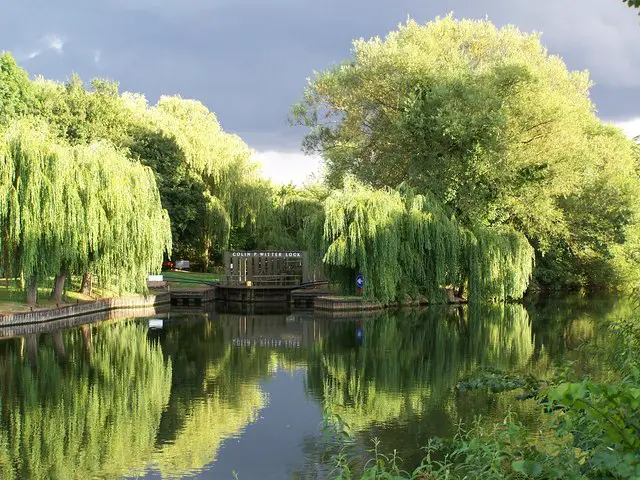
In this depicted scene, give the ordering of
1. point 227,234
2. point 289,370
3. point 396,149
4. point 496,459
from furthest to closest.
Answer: point 227,234, point 396,149, point 289,370, point 496,459

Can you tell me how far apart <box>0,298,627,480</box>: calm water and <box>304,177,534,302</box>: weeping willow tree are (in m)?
3.83

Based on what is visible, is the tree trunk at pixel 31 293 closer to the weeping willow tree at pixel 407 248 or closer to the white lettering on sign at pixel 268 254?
the weeping willow tree at pixel 407 248

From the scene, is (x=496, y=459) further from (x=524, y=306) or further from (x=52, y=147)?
(x=524, y=306)

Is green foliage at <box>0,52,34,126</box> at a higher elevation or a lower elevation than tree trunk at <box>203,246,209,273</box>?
higher

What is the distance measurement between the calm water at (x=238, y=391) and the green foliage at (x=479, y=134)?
25.7 feet

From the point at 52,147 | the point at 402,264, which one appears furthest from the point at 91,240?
the point at 402,264

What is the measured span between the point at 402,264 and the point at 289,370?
12.9 metres

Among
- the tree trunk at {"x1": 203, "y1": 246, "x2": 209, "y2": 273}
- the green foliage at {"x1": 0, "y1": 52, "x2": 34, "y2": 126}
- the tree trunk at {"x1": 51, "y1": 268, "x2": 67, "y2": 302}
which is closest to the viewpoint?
the tree trunk at {"x1": 51, "y1": 268, "x2": 67, "y2": 302}

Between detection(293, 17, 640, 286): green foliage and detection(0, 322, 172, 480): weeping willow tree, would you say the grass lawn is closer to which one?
detection(0, 322, 172, 480): weeping willow tree

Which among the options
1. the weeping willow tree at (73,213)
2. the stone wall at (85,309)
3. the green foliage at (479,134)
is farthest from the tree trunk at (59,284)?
the green foliage at (479,134)

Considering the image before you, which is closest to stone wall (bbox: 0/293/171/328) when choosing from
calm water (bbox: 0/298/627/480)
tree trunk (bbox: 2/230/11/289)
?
tree trunk (bbox: 2/230/11/289)

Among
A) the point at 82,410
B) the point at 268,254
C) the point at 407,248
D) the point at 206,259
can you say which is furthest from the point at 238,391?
the point at 206,259

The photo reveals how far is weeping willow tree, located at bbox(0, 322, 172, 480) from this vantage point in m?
8.77

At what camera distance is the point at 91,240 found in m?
22.8
